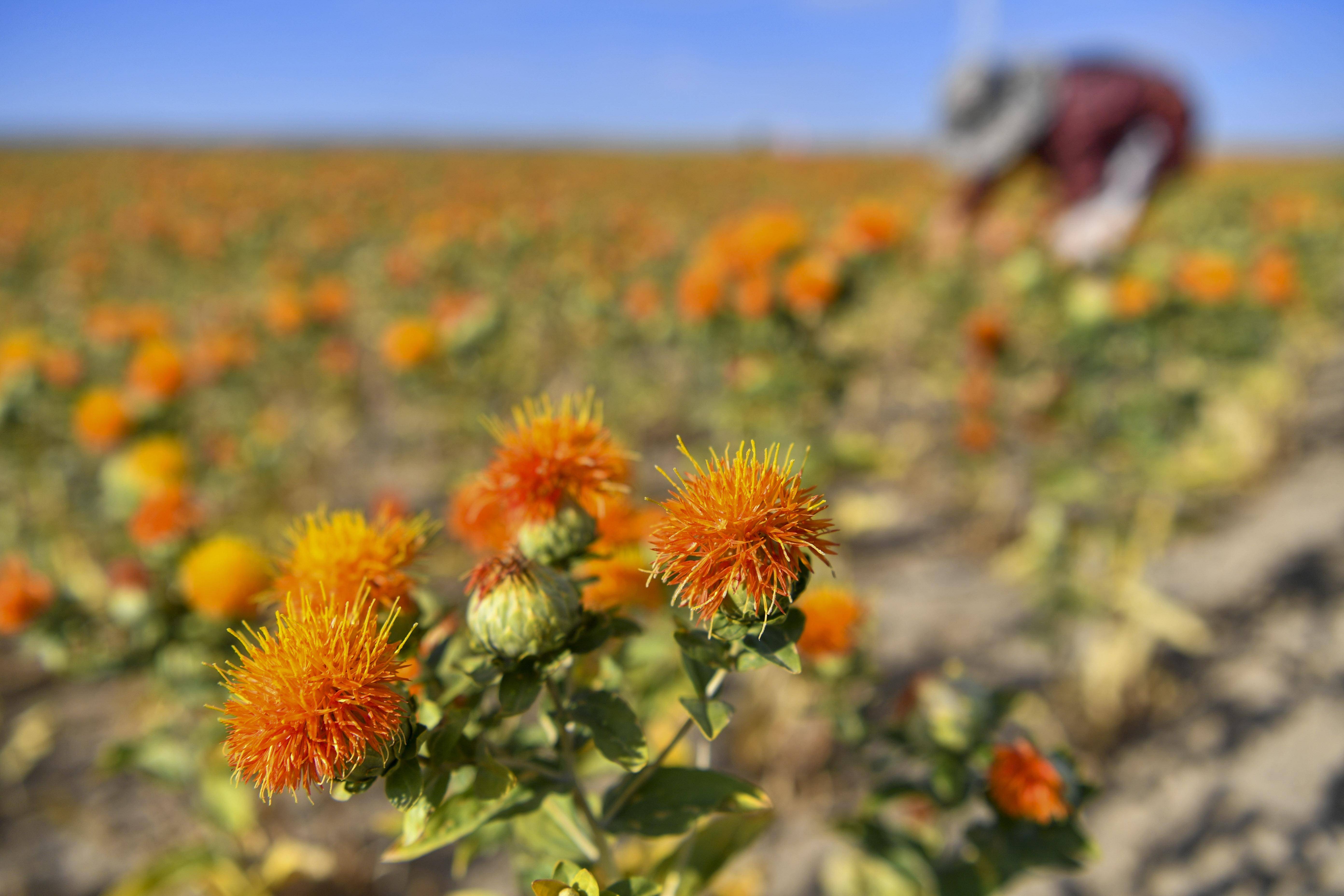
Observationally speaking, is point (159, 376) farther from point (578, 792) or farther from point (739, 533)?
point (739, 533)

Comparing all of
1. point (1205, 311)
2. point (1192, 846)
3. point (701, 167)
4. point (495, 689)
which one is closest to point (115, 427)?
point (495, 689)

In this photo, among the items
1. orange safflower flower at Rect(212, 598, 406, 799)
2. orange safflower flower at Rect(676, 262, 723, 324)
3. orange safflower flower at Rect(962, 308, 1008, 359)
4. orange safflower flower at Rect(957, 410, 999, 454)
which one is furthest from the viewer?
orange safflower flower at Rect(957, 410, 999, 454)

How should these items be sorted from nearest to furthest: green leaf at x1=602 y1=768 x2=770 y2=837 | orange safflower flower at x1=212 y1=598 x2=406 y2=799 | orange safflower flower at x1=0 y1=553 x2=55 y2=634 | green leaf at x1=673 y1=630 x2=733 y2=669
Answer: orange safflower flower at x1=212 y1=598 x2=406 y2=799 → green leaf at x1=673 y1=630 x2=733 y2=669 → green leaf at x1=602 y1=768 x2=770 y2=837 → orange safflower flower at x1=0 y1=553 x2=55 y2=634

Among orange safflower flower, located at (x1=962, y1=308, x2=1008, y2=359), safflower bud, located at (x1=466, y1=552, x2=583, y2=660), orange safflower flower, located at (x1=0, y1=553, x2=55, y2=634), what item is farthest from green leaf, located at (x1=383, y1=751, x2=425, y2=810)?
orange safflower flower, located at (x1=962, y1=308, x2=1008, y2=359)

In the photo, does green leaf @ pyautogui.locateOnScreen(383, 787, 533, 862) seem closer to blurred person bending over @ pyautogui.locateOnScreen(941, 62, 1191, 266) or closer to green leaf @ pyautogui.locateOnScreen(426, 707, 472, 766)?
green leaf @ pyautogui.locateOnScreen(426, 707, 472, 766)

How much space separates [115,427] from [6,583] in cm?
91

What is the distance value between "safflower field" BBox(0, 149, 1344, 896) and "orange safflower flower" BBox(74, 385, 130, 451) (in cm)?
1

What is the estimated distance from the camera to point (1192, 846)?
2.14m

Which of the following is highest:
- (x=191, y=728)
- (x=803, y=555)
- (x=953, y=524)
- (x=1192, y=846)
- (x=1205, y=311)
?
(x=1205, y=311)

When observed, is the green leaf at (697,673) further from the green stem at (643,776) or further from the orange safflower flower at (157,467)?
the orange safflower flower at (157,467)

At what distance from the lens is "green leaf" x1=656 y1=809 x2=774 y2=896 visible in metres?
1.05

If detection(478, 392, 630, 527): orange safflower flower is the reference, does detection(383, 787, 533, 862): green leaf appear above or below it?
below

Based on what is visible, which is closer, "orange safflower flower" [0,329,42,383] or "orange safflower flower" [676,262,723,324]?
"orange safflower flower" [676,262,723,324]

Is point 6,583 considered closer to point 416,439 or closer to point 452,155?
point 416,439
